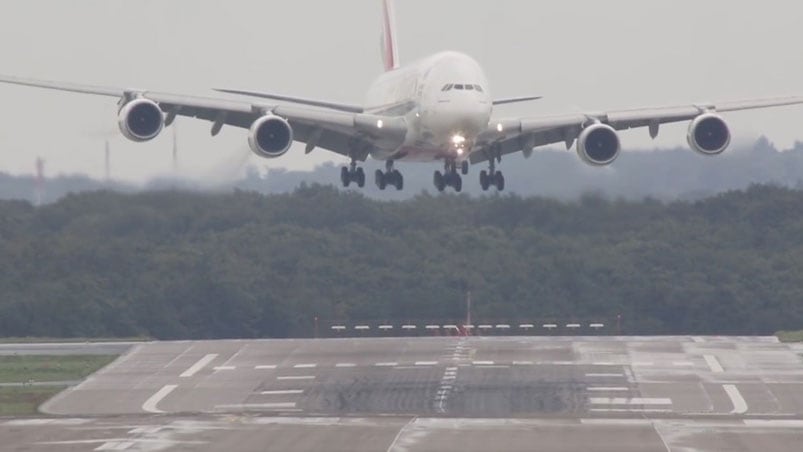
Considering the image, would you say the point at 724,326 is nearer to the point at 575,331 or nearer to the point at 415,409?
the point at 575,331

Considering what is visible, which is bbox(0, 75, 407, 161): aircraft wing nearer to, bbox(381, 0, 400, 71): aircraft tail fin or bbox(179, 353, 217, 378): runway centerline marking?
bbox(179, 353, 217, 378): runway centerline marking

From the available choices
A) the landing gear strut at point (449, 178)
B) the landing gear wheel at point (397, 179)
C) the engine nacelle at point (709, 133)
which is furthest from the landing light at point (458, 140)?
the landing gear wheel at point (397, 179)

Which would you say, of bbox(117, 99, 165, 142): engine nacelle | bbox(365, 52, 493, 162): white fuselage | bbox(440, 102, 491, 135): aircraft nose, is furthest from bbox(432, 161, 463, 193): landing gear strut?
bbox(117, 99, 165, 142): engine nacelle

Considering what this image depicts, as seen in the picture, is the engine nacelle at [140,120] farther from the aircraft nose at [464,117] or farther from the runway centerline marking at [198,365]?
the runway centerline marking at [198,365]

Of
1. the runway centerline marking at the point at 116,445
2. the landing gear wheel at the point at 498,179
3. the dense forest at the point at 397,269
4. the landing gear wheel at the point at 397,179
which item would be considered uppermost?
the landing gear wheel at the point at 397,179

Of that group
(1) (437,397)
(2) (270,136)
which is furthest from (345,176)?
(1) (437,397)

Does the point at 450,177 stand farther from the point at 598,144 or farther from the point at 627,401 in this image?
the point at 627,401
